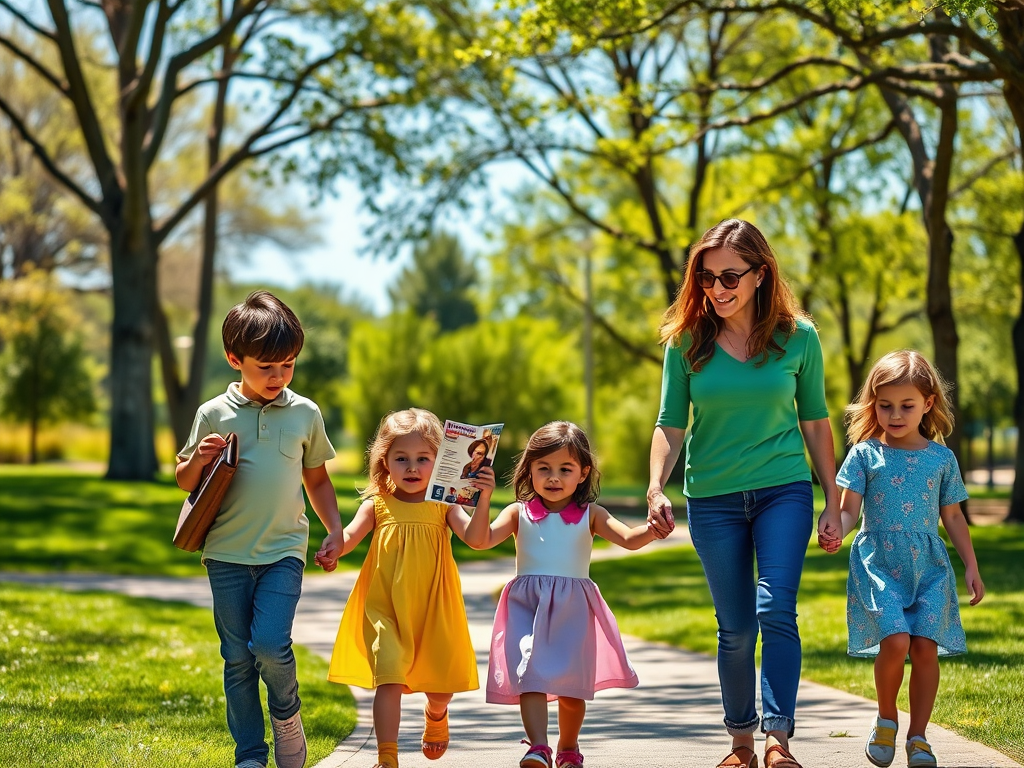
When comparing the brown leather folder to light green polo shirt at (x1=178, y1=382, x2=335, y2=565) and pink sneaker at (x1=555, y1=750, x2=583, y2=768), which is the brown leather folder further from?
pink sneaker at (x1=555, y1=750, x2=583, y2=768)

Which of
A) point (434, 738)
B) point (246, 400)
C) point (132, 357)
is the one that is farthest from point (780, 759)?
point (132, 357)

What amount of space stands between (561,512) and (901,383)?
144cm

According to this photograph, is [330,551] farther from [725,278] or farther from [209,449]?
[725,278]

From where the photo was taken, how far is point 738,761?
4887 mm

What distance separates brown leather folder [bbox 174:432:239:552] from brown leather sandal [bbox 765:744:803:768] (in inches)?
84.8

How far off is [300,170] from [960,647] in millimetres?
18946

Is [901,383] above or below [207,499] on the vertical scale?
above

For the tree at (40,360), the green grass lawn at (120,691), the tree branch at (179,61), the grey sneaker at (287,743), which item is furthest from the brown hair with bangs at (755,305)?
the tree at (40,360)

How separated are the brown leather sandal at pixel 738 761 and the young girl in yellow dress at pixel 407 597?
3.32 feet

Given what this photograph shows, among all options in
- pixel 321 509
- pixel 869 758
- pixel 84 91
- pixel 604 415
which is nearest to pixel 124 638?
pixel 321 509

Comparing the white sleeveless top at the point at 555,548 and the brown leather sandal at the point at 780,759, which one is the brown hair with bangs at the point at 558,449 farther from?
the brown leather sandal at the point at 780,759

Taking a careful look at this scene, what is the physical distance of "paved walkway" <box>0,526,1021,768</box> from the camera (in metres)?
5.40

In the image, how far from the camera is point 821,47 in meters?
22.0

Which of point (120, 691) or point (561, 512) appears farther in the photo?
point (120, 691)
